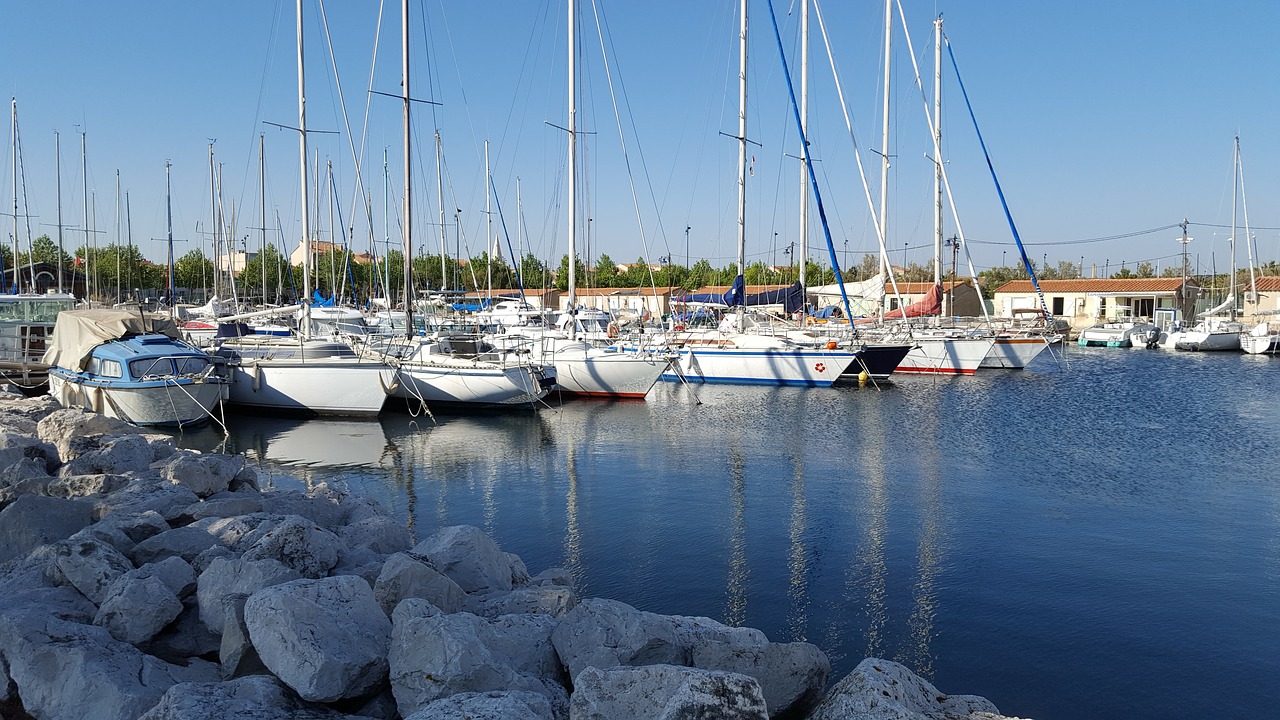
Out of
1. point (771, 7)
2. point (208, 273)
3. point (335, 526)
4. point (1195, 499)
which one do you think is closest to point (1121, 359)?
point (771, 7)

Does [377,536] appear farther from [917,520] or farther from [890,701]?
[917,520]

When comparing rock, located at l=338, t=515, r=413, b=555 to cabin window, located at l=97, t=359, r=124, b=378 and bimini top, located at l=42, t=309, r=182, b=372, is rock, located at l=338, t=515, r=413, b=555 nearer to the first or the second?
cabin window, located at l=97, t=359, r=124, b=378

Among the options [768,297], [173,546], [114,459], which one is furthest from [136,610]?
[768,297]

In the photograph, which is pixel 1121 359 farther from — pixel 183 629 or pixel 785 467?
pixel 183 629

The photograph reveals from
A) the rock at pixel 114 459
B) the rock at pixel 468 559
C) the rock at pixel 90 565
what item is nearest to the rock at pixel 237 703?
the rock at pixel 90 565

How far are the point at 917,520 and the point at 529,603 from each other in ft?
26.3

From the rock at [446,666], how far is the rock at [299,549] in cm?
180

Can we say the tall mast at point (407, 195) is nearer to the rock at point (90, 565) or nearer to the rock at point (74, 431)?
the rock at point (74, 431)

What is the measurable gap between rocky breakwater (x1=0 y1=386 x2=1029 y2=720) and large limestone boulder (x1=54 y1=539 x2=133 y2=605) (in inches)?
0.6

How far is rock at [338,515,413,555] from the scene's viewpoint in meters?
8.79

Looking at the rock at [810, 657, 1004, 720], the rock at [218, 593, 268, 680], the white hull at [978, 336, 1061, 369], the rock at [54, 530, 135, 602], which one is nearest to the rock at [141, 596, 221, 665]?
the rock at [218, 593, 268, 680]

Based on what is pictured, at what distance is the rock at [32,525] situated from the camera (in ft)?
26.1

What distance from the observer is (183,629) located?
650cm

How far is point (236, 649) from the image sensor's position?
578 centimetres
